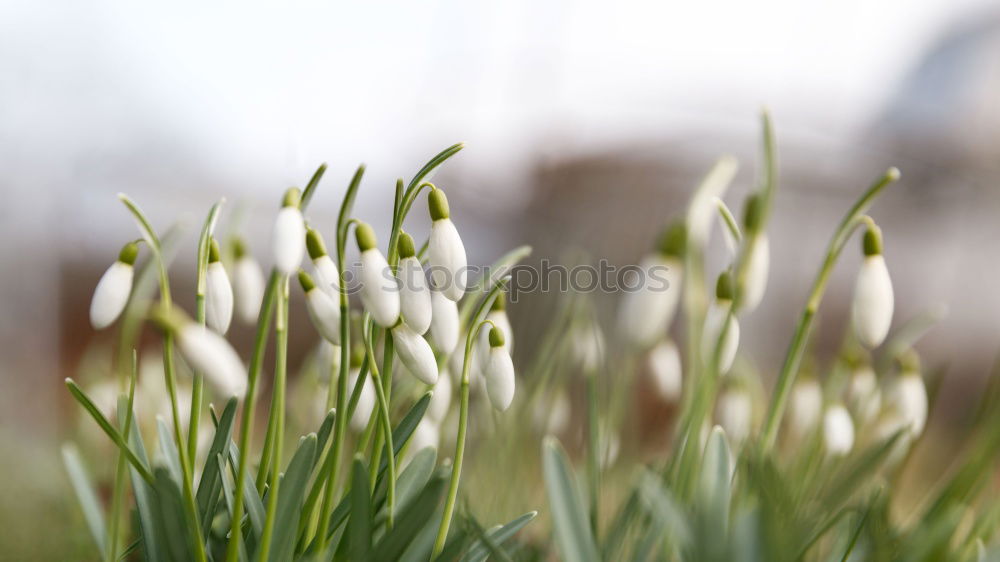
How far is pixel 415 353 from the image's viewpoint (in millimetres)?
376

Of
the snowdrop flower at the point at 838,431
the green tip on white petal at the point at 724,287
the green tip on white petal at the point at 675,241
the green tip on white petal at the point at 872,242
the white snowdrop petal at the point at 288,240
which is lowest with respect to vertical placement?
the snowdrop flower at the point at 838,431

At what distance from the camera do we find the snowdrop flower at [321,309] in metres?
0.39

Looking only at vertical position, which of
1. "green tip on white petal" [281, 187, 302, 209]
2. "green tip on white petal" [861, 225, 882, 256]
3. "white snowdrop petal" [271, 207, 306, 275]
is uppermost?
"green tip on white petal" [281, 187, 302, 209]

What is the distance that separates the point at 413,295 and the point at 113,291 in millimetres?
187

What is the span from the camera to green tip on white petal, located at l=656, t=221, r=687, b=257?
21.4 inches

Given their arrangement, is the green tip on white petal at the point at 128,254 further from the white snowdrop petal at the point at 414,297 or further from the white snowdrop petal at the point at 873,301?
the white snowdrop petal at the point at 873,301

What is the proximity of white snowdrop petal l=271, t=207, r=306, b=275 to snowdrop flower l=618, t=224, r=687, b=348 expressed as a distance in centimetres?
28

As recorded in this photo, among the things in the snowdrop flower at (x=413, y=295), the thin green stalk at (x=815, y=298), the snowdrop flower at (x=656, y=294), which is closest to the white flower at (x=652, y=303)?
the snowdrop flower at (x=656, y=294)

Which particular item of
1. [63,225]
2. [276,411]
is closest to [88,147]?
[63,225]

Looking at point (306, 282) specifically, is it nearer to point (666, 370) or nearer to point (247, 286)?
point (247, 286)

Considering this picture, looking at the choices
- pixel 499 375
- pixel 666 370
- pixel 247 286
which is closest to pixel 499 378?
pixel 499 375

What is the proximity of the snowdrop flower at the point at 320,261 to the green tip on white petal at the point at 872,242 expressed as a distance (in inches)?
13.6

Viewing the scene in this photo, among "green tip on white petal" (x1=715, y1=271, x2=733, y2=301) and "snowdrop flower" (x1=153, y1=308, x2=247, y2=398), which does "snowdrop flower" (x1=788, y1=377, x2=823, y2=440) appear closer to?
"green tip on white petal" (x1=715, y1=271, x2=733, y2=301)

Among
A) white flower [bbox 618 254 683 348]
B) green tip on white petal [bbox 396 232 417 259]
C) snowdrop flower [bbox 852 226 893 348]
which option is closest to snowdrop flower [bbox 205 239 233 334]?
green tip on white petal [bbox 396 232 417 259]
